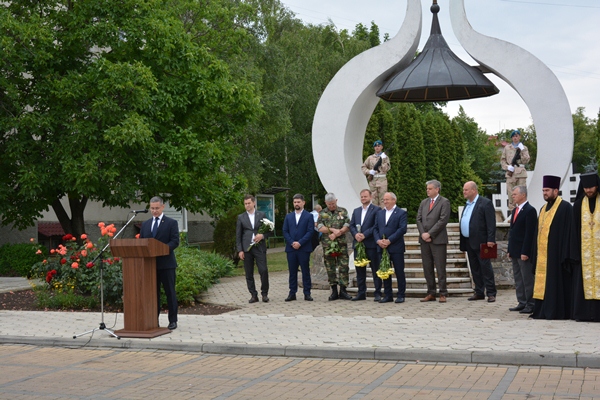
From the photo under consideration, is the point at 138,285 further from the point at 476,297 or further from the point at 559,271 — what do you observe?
the point at 476,297

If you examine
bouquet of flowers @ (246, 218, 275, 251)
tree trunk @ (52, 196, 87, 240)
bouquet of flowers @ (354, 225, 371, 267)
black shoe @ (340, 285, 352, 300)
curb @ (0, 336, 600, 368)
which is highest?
tree trunk @ (52, 196, 87, 240)

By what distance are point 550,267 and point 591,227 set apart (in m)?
0.77

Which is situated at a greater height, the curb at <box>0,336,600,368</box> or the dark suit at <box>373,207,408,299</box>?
the dark suit at <box>373,207,408,299</box>

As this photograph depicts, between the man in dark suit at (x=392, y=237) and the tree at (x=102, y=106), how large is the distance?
7616 mm

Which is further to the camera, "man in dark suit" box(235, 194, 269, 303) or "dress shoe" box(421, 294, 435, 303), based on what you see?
"man in dark suit" box(235, 194, 269, 303)

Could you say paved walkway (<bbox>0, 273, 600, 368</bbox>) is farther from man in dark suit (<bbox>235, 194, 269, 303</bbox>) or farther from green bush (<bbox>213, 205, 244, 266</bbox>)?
green bush (<bbox>213, 205, 244, 266</bbox>)

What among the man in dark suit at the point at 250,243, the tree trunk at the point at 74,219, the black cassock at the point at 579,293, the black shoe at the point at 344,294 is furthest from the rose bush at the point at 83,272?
the black cassock at the point at 579,293

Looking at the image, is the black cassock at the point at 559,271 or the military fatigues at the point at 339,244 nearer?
the black cassock at the point at 559,271

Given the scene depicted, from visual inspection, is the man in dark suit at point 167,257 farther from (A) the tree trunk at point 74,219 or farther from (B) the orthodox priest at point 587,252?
(A) the tree trunk at point 74,219

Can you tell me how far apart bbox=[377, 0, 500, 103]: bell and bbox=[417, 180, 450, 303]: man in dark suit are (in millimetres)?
3202

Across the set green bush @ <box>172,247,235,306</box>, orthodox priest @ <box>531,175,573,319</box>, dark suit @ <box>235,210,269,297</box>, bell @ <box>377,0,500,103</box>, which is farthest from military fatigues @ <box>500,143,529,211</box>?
green bush @ <box>172,247,235,306</box>

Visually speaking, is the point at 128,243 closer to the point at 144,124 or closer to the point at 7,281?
the point at 144,124

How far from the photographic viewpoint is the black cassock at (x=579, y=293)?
391 inches

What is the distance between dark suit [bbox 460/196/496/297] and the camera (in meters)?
12.4
